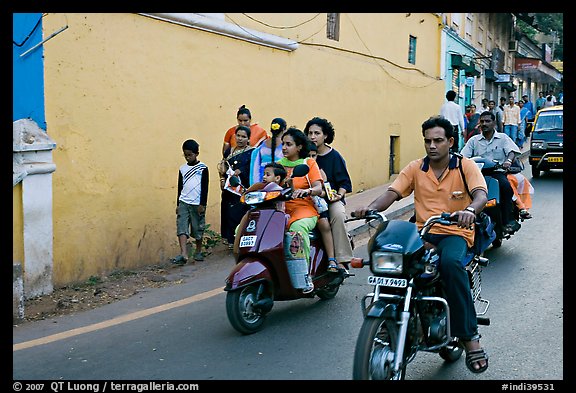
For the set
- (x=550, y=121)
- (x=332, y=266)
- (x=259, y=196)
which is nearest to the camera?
(x=259, y=196)

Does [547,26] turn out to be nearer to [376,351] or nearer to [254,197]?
[254,197]

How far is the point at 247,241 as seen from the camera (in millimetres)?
5328

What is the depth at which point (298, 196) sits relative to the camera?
553 centimetres

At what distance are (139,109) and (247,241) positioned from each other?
3.40 m

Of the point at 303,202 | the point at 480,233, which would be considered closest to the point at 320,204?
the point at 303,202

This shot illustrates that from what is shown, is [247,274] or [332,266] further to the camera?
[332,266]

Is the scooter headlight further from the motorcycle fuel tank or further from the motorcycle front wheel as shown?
the motorcycle front wheel

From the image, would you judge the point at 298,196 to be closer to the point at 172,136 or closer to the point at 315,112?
the point at 172,136

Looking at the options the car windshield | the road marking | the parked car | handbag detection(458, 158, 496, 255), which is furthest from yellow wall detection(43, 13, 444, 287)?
the car windshield

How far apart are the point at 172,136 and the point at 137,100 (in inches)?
30.3

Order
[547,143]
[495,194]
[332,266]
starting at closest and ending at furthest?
[332,266]
[495,194]
[547,143]

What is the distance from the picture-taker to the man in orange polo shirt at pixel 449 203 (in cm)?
407

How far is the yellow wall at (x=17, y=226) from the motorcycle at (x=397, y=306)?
3777 millimetres

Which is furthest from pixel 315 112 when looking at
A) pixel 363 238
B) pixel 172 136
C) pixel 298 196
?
pixel 298 196
